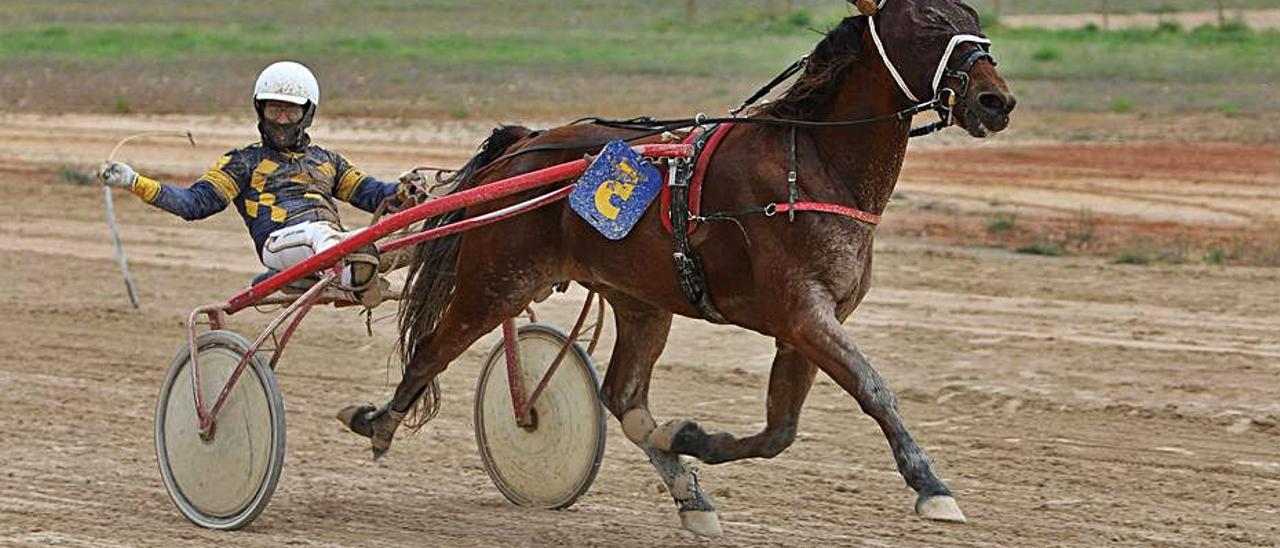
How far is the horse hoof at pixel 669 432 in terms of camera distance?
21.6 feet

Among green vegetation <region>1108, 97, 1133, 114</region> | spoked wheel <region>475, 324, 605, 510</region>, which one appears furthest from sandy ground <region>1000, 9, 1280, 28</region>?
spoked wheel <region>475, 324, 605, 510</region>

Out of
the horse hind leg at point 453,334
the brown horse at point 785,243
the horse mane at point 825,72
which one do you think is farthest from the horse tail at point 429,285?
the horse mane at point 825,72

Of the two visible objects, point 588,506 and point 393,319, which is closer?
point 588,506

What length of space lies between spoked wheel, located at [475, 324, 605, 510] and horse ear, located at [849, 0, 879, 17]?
79.1 inches

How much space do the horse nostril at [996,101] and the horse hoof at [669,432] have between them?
1542 millimetres

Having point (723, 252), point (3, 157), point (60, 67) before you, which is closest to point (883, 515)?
point (723, 252)

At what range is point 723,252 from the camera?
6312 mm

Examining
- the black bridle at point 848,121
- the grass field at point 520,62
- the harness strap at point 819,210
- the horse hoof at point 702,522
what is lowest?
the grass field at point 520,62

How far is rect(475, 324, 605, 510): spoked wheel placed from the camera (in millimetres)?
7434

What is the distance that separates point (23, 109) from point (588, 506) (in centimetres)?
2190

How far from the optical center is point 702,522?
6.73 m

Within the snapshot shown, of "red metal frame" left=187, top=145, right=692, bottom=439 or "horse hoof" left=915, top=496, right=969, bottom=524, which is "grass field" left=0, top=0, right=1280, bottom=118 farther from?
"horse hoof" left=915, top=496, right=969, bottom=524

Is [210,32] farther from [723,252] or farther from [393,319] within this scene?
[723,252]

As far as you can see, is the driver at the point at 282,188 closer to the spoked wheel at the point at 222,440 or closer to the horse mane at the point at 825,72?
the spoked wheel at the point at 222,440
